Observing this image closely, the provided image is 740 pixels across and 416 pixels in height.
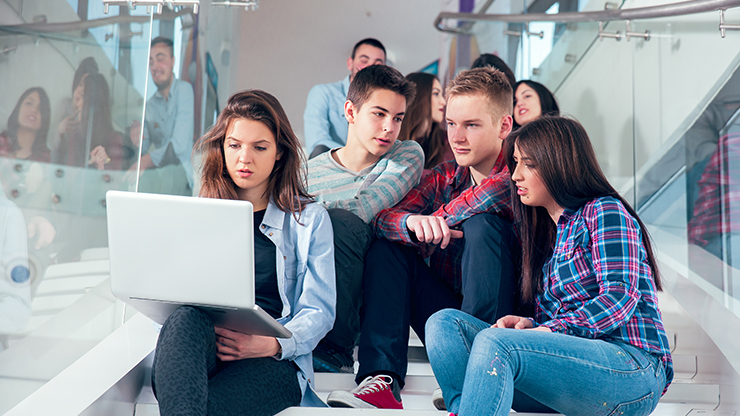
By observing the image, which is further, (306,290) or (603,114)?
(603,114)

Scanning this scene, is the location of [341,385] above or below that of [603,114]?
below

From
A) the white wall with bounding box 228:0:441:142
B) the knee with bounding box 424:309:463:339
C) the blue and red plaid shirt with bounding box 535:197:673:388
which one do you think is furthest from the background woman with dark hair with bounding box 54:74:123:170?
the white wall with bounding box 228:0:441:142

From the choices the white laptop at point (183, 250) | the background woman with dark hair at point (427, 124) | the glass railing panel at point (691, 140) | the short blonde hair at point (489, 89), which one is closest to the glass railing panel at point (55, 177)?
the white laptop at point (183, 250)

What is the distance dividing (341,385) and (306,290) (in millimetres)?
329

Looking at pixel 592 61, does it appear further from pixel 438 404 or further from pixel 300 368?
pixel 300 368

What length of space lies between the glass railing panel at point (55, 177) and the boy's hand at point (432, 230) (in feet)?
2.61

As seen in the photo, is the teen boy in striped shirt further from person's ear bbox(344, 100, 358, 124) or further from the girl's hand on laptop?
the girl's hand on laptop

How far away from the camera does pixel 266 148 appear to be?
1.64 m

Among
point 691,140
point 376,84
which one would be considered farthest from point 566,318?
point 691,140

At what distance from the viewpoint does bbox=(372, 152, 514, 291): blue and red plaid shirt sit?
5.63 feet

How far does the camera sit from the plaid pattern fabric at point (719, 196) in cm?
198

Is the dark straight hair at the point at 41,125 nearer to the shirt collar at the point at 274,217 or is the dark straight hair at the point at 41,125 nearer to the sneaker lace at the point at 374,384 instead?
the shirt collar at the point at 274,217

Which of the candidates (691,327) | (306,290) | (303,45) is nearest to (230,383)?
(306,290)

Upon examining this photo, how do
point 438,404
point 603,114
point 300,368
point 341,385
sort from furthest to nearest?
point 603,114
point 341,385
point 438,404
point 300,368
